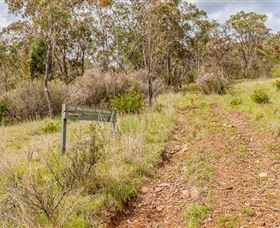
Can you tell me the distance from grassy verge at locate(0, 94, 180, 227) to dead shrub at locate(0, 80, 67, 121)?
29.1 feet

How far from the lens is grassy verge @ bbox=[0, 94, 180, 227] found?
141 inches

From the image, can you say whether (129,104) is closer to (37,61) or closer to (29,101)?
(29,101)

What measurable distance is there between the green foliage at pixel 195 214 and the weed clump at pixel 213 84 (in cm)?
1154

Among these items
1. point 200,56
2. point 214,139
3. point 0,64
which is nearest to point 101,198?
point 214,139

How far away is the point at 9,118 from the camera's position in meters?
15.5

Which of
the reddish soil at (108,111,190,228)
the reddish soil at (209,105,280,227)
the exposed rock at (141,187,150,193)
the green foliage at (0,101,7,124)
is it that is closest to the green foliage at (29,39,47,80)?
the green foliage at (0,101,7,124)

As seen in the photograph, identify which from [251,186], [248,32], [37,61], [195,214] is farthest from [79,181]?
[248,32]

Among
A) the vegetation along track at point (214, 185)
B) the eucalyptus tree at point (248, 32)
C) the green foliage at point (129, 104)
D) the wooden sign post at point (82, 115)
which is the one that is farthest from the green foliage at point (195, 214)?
the eucalyptus tree at point (248, 32)

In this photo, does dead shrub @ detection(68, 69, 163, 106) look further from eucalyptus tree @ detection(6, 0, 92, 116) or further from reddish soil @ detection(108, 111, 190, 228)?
reddish soil @ detection(108, 111, 190, 228)

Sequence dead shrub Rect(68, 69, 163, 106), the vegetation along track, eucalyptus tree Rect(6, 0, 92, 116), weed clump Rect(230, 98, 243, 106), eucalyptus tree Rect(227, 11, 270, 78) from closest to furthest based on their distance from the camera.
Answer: the vegetation along track < weed clump Rect(230, 98, 243, 106) < eucalyptus tree Rect(6, 0, 92, 116) < dead shrub Rect(68, 69, 163, 106) < eucalyptus tree Rect(227, 11, 270, 78)

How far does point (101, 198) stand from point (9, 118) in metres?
12.5

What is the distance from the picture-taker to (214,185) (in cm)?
476

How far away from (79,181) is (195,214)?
1493 mm

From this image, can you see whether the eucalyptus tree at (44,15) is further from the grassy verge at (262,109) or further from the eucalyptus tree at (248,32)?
the eucalyptus tree at (248,32)
